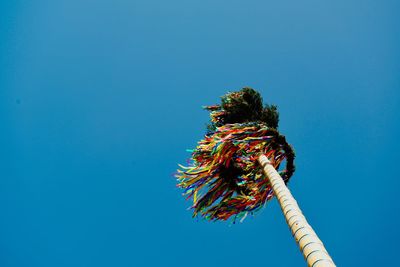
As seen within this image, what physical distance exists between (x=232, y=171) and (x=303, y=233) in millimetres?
3901

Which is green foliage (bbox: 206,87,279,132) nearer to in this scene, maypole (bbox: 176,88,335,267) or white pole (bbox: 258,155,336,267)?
maypole (bbox: 176,88,335,267)

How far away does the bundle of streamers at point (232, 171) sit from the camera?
281 inches

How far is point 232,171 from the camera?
7.53 metres

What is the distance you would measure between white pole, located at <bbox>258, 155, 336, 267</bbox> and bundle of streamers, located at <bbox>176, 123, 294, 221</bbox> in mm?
1818

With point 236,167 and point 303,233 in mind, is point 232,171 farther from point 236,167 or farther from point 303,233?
point 303,233

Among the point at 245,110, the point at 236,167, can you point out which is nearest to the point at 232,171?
the point at 236,167

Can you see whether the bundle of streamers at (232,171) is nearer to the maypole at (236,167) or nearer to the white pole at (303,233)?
the maypole at (236,167)

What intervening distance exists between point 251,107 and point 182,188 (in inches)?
130

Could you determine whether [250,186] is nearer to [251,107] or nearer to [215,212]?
[215,212]

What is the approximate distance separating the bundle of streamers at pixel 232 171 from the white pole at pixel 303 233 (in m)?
1.82

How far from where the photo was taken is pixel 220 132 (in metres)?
7.38

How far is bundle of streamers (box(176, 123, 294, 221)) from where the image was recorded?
713 centimetres

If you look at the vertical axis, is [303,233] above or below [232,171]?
below

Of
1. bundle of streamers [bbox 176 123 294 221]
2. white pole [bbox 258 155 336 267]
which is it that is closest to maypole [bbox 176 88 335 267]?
bundle of streamers [bbox 176 123 294 221]
